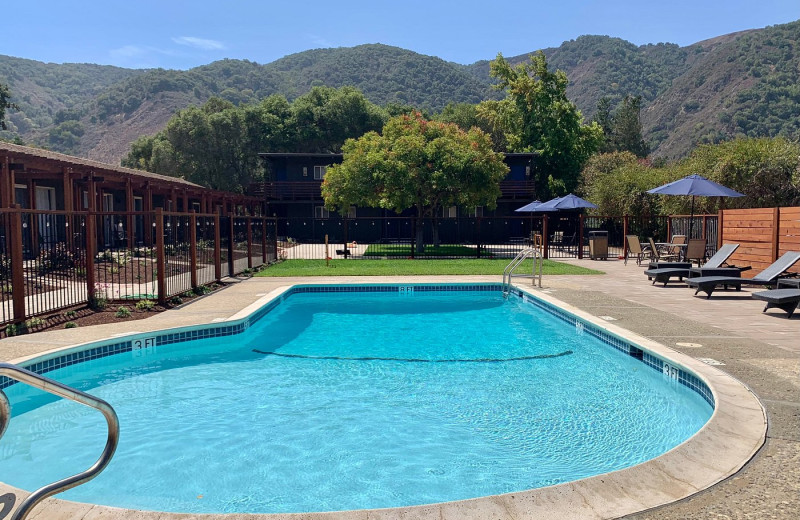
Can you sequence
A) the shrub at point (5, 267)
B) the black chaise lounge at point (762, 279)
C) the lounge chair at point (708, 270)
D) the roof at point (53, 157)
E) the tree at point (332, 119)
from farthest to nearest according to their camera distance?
the tree at point (332, 119)
the roof at point (53, 157)
the lounge chair at point (708, 270)
the black chaise lounge at point (762, 279)
the shrub at point (5, 267)

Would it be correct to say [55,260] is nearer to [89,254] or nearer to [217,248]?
[217,248]

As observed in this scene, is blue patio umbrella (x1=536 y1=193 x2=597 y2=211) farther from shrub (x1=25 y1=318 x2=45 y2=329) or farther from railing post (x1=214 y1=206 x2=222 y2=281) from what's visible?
shrub (x1=25 y1=318 x2=45 y2=329)

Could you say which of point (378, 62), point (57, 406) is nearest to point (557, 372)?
point (57, 406)

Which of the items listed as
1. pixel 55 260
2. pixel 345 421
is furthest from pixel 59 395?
pixel 55 260

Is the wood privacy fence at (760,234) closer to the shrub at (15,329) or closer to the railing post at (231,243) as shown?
the railing post at (231,243)

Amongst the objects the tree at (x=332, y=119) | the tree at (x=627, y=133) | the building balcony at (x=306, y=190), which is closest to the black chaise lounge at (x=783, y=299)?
the building balcony at (x=306, y=190)

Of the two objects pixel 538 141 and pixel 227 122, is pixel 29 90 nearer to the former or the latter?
pixel 227 122

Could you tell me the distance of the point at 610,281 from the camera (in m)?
14.7

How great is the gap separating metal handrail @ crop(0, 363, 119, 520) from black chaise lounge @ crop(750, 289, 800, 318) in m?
9.68

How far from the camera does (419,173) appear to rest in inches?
890

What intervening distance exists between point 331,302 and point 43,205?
15336 millimetres

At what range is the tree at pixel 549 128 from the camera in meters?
39.1

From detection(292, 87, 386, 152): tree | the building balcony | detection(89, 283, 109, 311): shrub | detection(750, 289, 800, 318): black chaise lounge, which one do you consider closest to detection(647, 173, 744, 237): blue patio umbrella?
detection(750, 289, 800, 318): black chaise lounge

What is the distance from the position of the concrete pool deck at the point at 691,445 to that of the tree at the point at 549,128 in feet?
96.6
